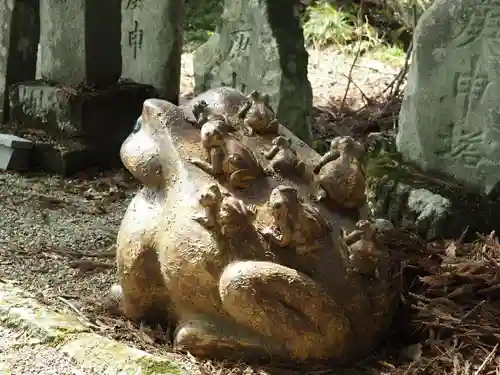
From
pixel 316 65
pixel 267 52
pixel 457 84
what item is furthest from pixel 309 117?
pixel 316 65

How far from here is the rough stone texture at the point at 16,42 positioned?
12.8ft

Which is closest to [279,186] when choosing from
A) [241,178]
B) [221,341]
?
[241,178]

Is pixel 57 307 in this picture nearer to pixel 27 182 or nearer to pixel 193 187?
pixel 193 187

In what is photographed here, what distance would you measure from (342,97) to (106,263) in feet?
10.5

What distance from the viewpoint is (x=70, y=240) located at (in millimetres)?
2742

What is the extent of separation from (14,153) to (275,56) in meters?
1.19

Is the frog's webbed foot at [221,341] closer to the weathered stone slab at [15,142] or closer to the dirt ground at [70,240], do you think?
the dirt ground at [70,240]

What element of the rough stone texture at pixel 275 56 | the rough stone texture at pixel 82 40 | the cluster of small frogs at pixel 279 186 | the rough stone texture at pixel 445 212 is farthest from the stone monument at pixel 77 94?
the cluster of small frogs at pixel 279 186

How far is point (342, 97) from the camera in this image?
5406 millimetres

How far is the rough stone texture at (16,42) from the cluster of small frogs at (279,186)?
85.0 inches

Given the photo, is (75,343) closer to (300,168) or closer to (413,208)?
(300,168)

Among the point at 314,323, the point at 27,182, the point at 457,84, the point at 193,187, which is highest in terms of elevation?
the point at 457,84

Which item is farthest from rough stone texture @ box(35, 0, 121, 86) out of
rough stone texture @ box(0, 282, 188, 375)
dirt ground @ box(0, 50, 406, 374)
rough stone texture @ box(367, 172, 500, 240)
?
rough stone texture @ box(0, 282, 188, 375)

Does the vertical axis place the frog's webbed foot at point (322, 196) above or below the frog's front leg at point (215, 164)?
below
